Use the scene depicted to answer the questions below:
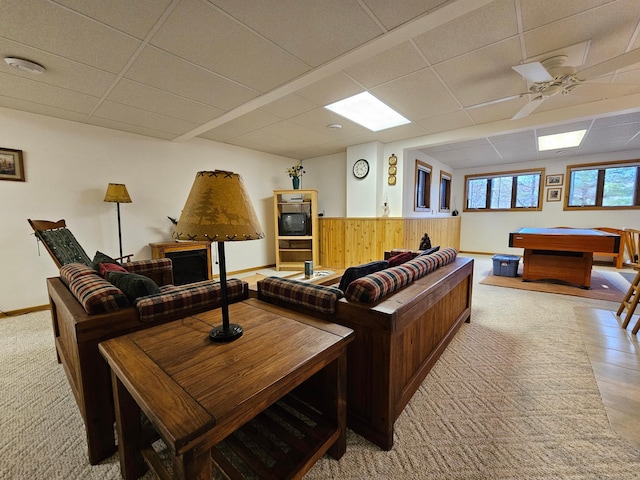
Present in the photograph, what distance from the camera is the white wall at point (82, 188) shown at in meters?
3.03

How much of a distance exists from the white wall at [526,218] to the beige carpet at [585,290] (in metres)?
1.57

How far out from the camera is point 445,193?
22.8ft

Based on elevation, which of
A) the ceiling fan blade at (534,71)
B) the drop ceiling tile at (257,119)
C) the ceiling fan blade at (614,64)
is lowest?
the ceiling fan blade at (614,64)

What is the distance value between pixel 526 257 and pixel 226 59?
4.88m

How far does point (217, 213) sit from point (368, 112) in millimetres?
3320

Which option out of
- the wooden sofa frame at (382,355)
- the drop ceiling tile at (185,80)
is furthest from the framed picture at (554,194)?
the drop ceiling tile at (185,80)

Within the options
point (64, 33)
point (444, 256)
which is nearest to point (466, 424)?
point (444, 256)

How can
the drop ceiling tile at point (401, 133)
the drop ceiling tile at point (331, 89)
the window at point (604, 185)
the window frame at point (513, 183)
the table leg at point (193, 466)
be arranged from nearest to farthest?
the table leg at point (193, 466), the drop ceiling tile at point (331, 89), the drop ceiling tile at point (401, 133), the window at point (604, 185), the window frame at point (513, 183)

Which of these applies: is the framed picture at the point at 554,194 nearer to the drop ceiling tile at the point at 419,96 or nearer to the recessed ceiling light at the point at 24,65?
the drop ceiling tile at the point at 419,96

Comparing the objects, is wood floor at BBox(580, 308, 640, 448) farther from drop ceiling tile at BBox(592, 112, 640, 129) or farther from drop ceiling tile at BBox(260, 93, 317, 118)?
drop ceiling tile at BBox(260, 93, 317, 118)

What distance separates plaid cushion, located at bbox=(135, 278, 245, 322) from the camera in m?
1.33

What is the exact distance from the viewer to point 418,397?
1635 mm

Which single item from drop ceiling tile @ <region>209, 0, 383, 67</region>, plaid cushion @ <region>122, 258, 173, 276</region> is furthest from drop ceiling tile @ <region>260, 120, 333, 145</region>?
plaid cushion @ <region>122, 258, 173, 276</region>

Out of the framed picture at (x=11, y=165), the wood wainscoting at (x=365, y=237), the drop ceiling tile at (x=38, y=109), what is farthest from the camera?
the wood wainscoting at (x=365, y=237)
